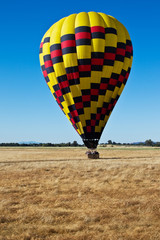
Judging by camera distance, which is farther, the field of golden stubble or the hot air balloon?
the hot air balloon

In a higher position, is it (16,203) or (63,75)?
(63,75)

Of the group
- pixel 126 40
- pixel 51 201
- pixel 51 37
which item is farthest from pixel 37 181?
pixel 126 40

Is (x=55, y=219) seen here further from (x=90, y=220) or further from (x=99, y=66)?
(x=99, y=66)

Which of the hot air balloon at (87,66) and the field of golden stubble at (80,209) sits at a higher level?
the hot air balloon at (87,66)

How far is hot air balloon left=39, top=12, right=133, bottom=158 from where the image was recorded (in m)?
28.0

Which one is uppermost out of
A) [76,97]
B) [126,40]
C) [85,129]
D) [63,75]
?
[126,40]

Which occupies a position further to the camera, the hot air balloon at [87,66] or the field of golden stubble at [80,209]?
the hot air balloon at [87,66]

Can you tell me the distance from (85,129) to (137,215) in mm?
20290

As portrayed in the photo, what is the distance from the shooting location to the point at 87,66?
91.5 feet

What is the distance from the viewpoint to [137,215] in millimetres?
8688

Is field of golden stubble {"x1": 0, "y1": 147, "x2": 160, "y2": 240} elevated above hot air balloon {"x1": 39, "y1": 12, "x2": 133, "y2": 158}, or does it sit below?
below

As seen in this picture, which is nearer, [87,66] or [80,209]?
[80,209]

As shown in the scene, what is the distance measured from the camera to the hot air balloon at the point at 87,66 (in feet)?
91.8

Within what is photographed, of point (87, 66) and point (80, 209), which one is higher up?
point (87, 66)
